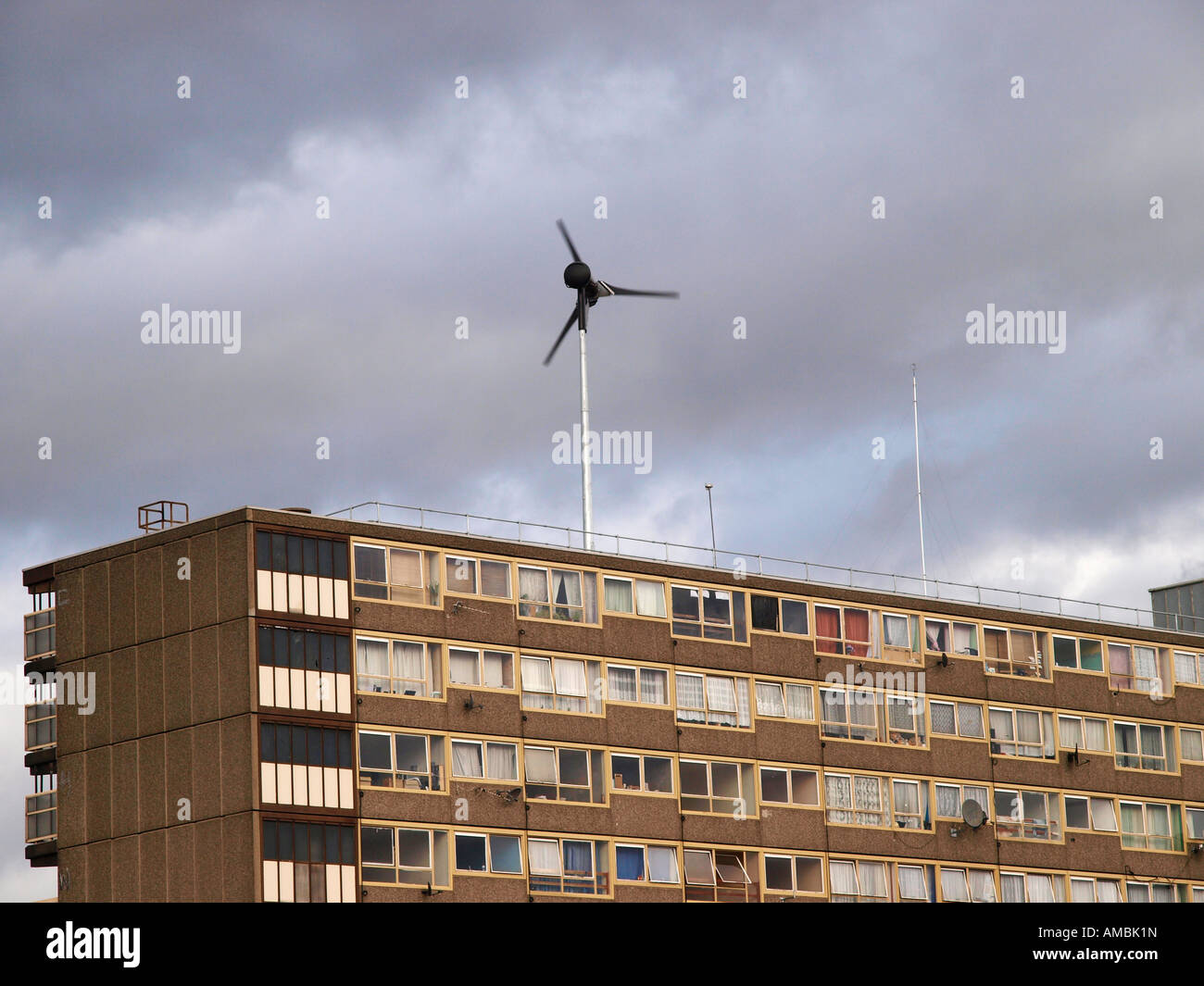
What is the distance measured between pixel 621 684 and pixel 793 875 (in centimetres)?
1032

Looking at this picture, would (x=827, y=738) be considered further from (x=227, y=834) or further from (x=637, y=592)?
(x=227, y=834)

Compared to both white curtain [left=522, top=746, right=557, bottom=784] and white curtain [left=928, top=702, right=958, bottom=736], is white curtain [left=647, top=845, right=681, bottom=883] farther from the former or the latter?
white curtain [left=928, top=702, right=958, bottom=736]

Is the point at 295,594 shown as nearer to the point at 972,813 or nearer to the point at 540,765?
the point at 540,765

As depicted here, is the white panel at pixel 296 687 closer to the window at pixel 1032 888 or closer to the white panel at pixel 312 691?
the white panel at pixel 312 691

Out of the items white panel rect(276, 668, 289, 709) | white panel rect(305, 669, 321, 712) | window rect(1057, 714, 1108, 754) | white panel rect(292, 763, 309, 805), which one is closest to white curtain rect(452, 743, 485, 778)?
white panel rect(305, 669, 321, 712)

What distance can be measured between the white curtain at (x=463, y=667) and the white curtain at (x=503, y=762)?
2.44 metres

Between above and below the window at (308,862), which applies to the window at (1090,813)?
above

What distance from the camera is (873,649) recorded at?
89438 mm

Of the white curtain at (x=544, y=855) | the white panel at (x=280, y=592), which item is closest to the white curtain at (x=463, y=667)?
the white curtain at (x=544, y=855)

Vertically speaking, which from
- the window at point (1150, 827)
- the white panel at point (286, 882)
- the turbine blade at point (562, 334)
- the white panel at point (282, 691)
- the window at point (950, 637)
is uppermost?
the turbine blade at point (562, 334)

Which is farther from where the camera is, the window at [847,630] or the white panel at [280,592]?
the window at [847,630]

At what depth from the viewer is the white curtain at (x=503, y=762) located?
256 feet
